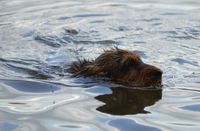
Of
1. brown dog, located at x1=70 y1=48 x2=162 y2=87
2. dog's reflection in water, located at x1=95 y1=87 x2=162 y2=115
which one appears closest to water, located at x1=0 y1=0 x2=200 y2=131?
dog's reflection in water, located at x1=95 y1=87 x2=162 y2=115

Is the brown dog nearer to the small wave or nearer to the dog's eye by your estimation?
the dog's eye

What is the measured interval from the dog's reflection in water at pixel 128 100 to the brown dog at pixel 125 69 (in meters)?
0.21

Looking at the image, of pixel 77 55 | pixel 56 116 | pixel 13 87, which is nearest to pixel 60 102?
pixel 56 116

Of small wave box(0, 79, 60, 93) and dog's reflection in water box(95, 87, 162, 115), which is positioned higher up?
small wave box(0, 79, 60, 93)

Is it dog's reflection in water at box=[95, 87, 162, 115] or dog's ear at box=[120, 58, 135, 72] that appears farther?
dog's ear at box=[120, 58, 135, 72]

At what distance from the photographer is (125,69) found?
339 inches

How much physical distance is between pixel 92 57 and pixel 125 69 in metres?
2.06

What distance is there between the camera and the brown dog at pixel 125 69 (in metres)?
8.35

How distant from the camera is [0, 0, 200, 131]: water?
21.9ft

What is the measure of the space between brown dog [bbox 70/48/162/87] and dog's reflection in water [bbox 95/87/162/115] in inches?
8.3

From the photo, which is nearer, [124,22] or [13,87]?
[13,87]

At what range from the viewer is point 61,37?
11758 mm

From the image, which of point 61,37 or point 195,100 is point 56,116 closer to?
point 195,100

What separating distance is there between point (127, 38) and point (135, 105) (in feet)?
14.5
